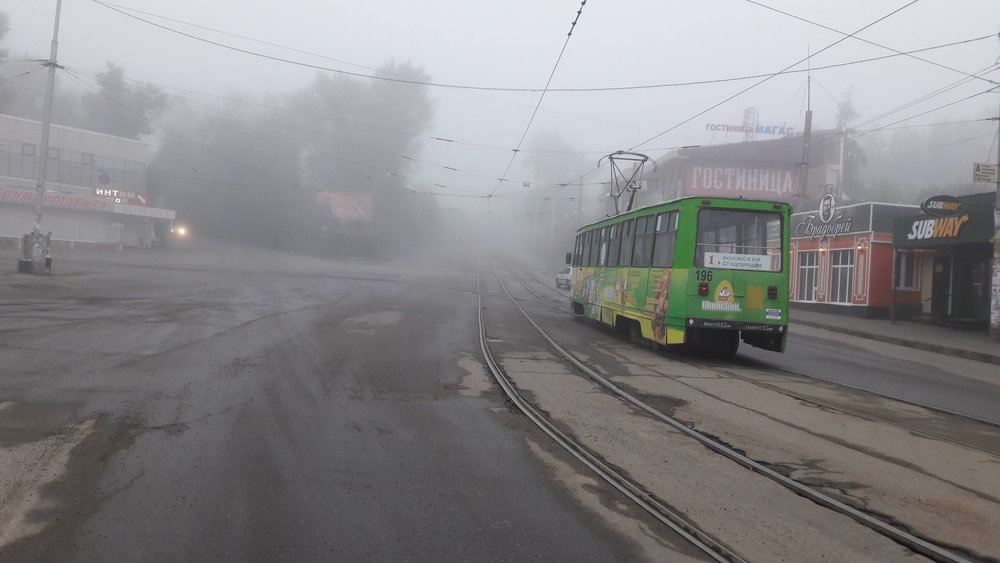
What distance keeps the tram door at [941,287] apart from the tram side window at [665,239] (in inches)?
750

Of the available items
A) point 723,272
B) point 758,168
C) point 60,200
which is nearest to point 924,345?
point 723,272

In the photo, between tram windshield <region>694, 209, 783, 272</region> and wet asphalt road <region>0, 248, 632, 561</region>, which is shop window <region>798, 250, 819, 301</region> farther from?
wet asphalt road <region>0, 248, 632, 561</region>

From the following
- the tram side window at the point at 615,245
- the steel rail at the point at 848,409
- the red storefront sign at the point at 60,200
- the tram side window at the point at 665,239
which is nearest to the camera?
the steel rail at the point at 848,409

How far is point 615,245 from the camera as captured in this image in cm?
1714

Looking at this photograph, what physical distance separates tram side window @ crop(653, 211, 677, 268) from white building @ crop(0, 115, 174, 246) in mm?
45100

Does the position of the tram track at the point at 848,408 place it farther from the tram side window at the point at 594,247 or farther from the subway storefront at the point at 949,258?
the subway storefront at the point at 949,258

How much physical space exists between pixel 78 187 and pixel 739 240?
5135cm

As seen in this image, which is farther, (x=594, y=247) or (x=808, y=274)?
(x=808, y=274)

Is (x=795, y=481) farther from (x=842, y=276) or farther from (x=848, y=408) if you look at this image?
(x=842, y=276)

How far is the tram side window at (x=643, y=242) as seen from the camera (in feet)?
47.3

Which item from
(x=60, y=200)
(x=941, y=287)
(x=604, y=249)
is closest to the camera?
(x=604, y=249)

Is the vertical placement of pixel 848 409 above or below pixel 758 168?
below

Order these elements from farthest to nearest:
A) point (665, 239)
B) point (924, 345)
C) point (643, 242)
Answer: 1. point (924, 345)
2. point (643, 242)
3. point (665, 239)

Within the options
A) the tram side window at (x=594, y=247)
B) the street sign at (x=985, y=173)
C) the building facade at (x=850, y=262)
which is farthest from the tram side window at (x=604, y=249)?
the building facade at (x=850, y=262)
